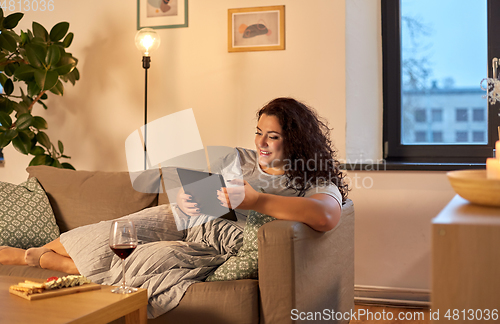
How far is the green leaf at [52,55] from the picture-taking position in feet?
8.18

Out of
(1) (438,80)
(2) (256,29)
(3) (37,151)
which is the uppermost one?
(2) (256,29)

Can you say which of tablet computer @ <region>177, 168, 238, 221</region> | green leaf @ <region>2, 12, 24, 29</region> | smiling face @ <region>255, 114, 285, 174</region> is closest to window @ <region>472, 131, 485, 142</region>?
smiling face @ <region>255, 114, 285, 174</region>

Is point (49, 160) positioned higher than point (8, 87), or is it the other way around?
point (8, 87)

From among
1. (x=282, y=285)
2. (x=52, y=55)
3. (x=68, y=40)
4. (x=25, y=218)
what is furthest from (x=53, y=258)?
(x=68, y=40)

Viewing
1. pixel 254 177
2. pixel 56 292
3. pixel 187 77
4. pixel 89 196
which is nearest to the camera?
pixel 56 292

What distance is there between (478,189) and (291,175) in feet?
2.88

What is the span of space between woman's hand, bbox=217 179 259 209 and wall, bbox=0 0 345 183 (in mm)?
1335

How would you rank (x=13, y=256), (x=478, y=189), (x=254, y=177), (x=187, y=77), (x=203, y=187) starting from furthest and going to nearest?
(x=187, y=77), (x=13, y=256), (x=254, y=177), (x=203, y=187), (x=478, y=189)

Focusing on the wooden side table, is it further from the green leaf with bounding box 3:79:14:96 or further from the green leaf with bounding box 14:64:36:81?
the green leaf with bounding box 3:79:14:96

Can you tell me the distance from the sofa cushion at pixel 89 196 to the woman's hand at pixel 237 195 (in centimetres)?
90

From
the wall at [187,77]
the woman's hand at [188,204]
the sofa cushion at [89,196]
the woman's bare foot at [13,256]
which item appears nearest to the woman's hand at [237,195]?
the woman's hand at [188,204]

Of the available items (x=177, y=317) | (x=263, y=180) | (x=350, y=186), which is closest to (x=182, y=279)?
(x=177, y=317)

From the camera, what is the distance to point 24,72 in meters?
2.49

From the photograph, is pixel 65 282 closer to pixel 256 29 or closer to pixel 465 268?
pixel 465 268
